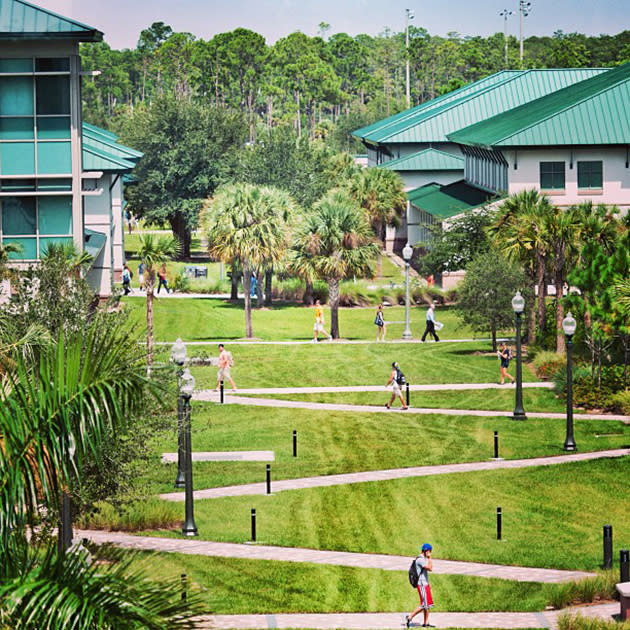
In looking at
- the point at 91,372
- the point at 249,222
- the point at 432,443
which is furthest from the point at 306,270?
the point at 91,372

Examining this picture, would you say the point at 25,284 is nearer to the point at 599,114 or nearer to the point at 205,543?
the point at 205,543

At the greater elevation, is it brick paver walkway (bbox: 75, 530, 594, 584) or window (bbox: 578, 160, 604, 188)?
window (bbox: 578, 160, 604, 188)

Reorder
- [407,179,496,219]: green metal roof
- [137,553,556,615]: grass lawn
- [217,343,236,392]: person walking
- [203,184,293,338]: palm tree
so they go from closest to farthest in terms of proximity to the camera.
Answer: [137,553,556,615]: grass lawn
[217,343,236,392]: person walking
[203,184,293,338]: palm tree
[407,179,496,219]: green metal roof

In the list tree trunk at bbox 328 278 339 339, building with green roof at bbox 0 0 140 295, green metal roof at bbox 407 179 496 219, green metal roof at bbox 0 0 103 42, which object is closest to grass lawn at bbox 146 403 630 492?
building with green roof at bbox 0 0 140 295

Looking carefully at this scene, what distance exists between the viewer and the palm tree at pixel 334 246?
179ft

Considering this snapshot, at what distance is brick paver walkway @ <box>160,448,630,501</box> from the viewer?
101 feet

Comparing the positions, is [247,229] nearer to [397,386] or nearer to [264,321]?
[264,321]

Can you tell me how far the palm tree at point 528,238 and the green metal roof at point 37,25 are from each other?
17.6m

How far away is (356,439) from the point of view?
3669cm

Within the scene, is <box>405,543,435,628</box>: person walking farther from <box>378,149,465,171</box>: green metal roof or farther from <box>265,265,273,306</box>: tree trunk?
<box>378,149,465,171</box>: green metal roof

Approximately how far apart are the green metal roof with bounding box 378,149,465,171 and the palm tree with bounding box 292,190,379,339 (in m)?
36.7

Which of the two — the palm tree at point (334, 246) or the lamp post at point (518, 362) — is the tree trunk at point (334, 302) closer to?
the palm tree at point (334, 246)

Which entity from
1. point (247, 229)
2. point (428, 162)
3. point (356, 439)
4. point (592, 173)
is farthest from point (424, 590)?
point (428, 162)

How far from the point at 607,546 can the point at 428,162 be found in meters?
70.9
